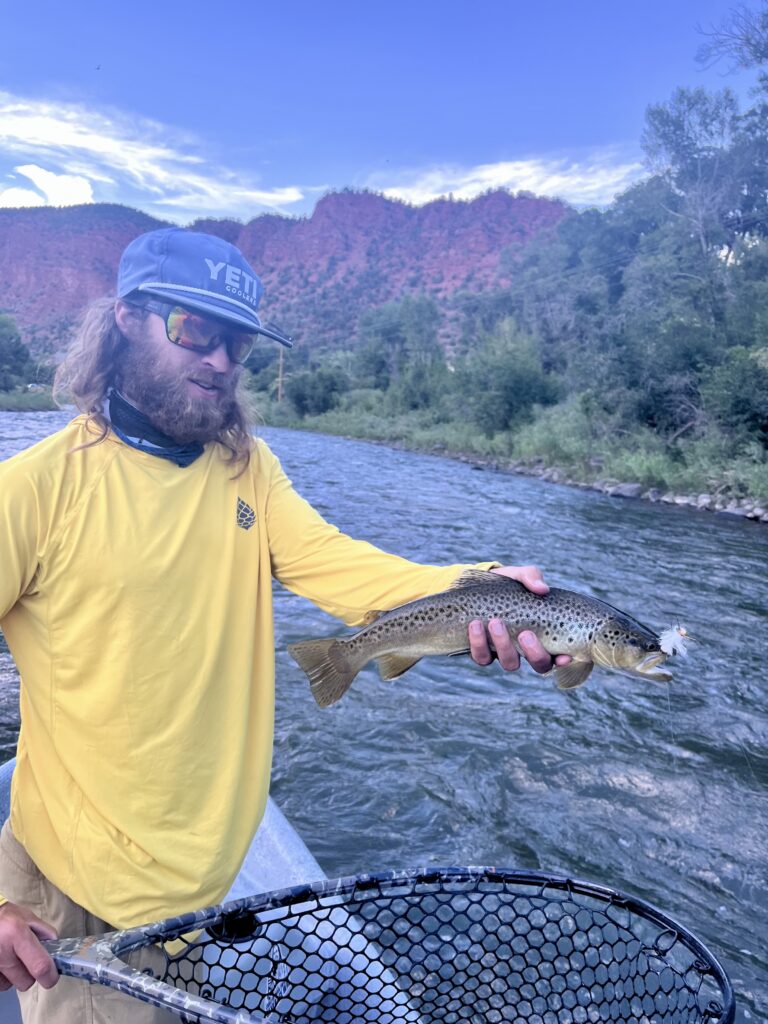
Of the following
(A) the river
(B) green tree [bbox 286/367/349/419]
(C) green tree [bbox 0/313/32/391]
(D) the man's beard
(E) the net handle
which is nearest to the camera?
(E) the net handle

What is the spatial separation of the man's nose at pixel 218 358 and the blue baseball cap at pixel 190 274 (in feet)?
0.28

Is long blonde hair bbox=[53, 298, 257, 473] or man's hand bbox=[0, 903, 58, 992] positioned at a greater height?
long blonde hair bbox=[53, 298, 257, 473]

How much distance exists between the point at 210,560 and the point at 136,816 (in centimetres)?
68

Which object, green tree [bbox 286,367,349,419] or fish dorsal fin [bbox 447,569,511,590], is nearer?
fish dorsal fin [bbox 447,569,511,590]

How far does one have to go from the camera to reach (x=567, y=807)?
5.68m

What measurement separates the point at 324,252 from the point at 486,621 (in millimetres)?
179409

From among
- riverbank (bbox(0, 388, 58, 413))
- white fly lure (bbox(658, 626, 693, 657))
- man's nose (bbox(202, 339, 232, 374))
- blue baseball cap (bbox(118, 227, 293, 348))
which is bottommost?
riverbank (bbox(0, 388, 58, 413))

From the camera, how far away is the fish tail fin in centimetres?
261

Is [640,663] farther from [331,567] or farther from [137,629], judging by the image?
[137,629]

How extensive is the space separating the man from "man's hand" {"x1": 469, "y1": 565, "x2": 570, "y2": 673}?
2.23ft

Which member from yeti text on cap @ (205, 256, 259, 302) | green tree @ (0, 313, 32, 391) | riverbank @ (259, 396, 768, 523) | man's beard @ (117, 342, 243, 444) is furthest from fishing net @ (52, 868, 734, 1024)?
green tree @ (0, 313, 32, 391)

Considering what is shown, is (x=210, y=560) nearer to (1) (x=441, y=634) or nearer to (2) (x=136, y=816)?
(2) (x=136, y=816)

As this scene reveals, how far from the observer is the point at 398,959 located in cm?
285

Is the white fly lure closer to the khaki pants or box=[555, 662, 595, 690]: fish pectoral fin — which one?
box=[555, 662, 595, 690]: fish pectoral fin
